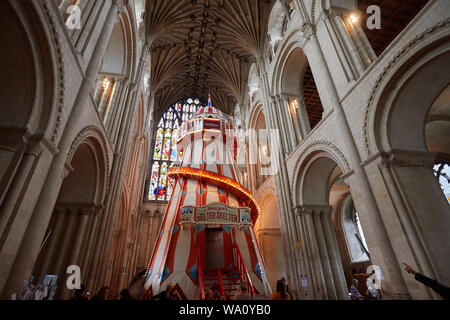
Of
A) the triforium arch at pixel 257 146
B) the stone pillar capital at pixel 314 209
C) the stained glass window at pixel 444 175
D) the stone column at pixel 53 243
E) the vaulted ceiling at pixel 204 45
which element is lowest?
the stone column at pixel 53 243

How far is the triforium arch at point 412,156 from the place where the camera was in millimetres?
4684

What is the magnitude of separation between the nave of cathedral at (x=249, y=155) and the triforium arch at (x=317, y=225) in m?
0.06

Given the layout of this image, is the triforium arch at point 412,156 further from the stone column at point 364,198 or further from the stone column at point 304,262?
the stone column at point 304,262

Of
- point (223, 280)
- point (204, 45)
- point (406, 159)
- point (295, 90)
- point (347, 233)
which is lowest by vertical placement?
point (223, 280)

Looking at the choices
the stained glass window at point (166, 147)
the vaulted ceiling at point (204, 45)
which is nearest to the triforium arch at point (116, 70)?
the vaulted ceiling at point (204, 45)

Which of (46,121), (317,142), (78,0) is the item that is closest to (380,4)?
(317,142)

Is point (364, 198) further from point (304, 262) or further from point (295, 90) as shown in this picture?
point (295, 90)

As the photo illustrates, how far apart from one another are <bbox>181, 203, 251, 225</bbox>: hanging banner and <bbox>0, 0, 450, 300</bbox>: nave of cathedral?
50 mm

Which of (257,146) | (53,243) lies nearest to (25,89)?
(53,243)

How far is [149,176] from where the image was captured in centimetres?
2006

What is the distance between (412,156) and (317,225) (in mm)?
4551

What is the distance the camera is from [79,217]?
712 cm

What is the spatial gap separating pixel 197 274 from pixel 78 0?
8.83 metres

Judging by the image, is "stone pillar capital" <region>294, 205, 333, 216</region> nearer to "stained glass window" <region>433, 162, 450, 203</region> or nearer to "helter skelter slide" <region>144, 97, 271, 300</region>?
"helter skelter slide" <region>144, 97, 271, 300</region>
